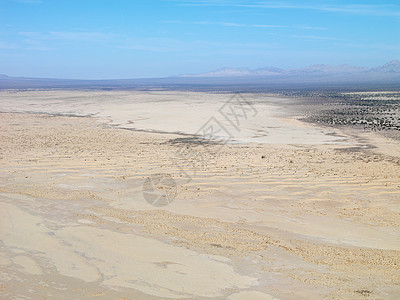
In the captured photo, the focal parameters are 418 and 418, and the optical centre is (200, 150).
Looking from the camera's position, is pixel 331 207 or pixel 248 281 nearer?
pixel 248 281

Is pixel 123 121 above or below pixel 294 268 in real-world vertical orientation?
above

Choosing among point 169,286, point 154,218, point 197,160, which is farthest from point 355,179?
point 169,286

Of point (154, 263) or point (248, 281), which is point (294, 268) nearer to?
point (248, 281)

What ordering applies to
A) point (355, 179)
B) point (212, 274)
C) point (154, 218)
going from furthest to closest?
point (355, 179)
point (154, 218)
point (212, 274)

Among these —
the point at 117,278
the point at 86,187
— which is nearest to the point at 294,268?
the point at 117,278

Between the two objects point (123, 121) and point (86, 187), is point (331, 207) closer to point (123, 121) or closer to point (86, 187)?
point (86, 187)

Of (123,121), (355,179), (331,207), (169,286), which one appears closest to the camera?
(169,286)
